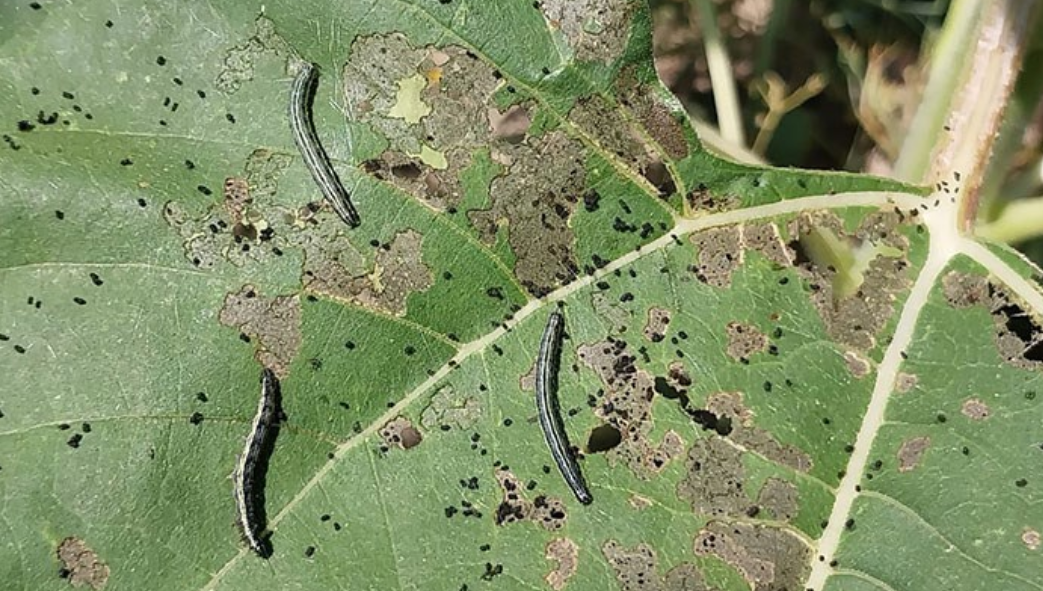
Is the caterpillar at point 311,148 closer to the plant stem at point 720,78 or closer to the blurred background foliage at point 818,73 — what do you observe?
the plant stem at point 720,78

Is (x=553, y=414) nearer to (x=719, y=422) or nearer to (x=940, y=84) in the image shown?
(x=719, y=422)

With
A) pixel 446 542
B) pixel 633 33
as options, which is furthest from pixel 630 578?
pixel 633 33

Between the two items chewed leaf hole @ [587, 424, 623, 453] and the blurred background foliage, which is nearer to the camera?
chewed leaf hole @ [587, 424, 623, 453]

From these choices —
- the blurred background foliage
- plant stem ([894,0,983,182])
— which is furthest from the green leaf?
the blurred background foliage

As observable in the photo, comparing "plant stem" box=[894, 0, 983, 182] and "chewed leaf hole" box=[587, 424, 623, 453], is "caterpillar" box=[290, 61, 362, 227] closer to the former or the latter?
"chewed leaf hole" box=[587, 424, 623, 453]

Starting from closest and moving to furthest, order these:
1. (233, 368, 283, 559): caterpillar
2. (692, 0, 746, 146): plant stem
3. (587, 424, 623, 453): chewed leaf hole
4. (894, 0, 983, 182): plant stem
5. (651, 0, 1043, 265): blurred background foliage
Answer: (233, 368, 283, 559): caterpillar → (587, 424, 623, 453): chewed leaf hole → (894, 0, 983, 182): plant stem → (692, 0, 746, 146): plant stem → (651, 0, 1043, 265): blurred background foliage
